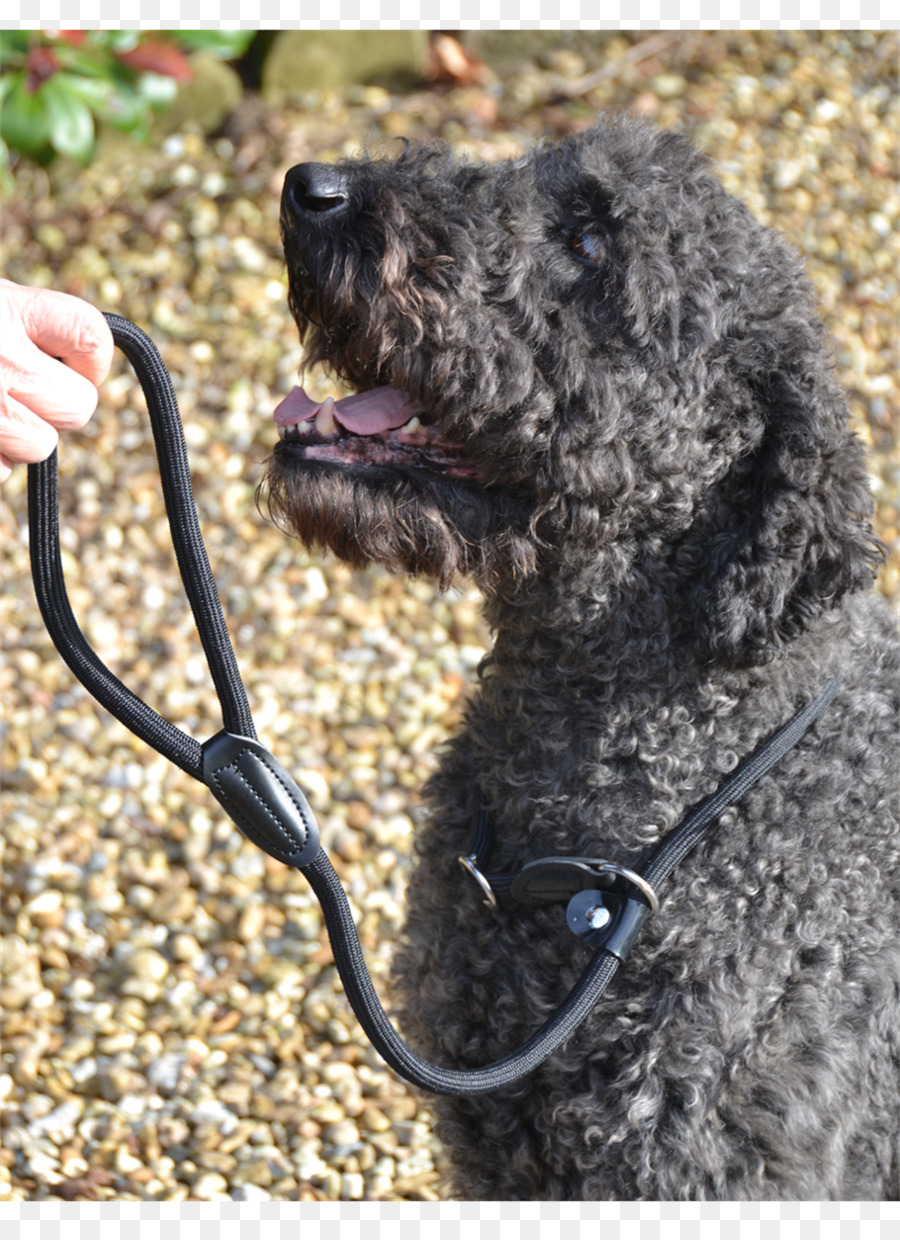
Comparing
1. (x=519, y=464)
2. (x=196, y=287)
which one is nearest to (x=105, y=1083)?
(x=519, y=464)

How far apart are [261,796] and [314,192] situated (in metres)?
0.97

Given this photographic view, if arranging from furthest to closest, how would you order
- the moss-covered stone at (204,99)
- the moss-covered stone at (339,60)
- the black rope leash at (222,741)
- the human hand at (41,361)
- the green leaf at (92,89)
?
the moss-covered stone at (339,60), the moss-covered stone at (204,99), the green leaf at (92,89), the black rope leash at (222,741), the human hand at (41,361)

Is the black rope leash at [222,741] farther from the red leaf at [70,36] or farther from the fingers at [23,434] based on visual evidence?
the red leaf at [70,36]

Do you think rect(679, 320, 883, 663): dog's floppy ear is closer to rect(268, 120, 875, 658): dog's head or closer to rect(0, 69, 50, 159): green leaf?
rect(268, 120, 875, 658): dog's head

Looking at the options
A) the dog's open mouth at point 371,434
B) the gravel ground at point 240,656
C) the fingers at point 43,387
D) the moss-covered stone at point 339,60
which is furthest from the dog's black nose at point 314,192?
the moss-covered stone at point 339,60

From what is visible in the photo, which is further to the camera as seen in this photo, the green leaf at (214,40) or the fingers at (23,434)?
the green leaf at (214,40)

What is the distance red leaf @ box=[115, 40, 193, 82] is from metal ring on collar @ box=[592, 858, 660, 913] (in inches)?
157

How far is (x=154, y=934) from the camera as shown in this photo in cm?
352

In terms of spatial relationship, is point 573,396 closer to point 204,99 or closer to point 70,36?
point 70,36

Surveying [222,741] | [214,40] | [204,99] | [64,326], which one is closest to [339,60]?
[204,99]

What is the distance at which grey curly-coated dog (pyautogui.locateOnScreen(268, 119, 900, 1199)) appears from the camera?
2070 millimetres

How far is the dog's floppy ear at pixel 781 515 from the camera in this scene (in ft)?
6.78

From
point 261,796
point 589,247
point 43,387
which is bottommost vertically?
point 261,796

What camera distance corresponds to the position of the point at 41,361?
183cm
